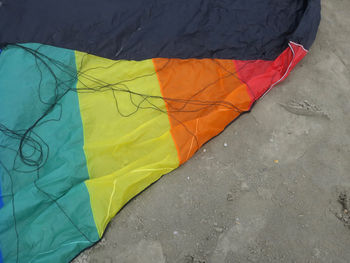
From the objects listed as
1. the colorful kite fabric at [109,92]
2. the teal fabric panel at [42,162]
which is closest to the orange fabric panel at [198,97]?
the colorful kite fabric at [109,92]

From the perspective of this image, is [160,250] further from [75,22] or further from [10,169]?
[75,22]

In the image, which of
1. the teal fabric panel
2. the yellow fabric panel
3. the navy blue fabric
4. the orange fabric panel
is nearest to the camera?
the teal fabric panel

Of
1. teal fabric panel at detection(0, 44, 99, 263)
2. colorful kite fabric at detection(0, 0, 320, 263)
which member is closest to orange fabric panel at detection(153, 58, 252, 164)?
colorful kite fabric at detection(0, 0, 320, 263)

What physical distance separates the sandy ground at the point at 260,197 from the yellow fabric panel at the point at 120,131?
121 mm

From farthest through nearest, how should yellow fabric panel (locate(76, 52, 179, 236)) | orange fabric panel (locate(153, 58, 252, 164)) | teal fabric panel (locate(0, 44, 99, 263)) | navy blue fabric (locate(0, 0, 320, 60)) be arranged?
navy blue fabric (locate(0, 0, 320, 60))
orange fabric panel (locate(153, 58, 252, 164))
yellow fabric panel (locate(76, 52, 179, 236))
teal fabric panel (locate(0, 44, 99, 263))

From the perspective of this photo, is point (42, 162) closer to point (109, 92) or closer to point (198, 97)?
point (109, 92)

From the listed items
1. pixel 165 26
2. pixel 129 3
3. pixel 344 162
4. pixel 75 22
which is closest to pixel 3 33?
pixel 75 22

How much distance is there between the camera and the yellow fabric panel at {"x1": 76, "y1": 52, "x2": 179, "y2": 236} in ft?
6.50

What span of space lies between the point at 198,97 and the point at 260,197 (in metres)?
0.82

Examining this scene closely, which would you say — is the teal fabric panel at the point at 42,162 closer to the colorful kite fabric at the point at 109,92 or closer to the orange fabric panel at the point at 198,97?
the colorful kite fabric at the point at 109,92

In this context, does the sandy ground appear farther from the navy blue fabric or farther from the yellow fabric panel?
the navy blue fabric

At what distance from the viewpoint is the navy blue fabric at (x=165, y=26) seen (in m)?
2.39

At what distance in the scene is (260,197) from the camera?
6.88 feet

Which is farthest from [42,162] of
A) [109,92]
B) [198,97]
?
[198,97]
